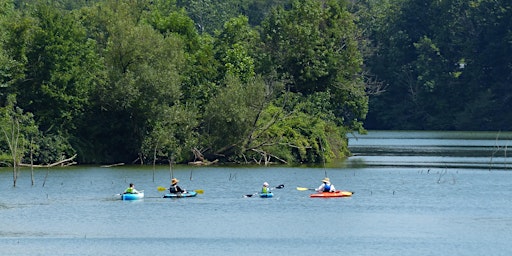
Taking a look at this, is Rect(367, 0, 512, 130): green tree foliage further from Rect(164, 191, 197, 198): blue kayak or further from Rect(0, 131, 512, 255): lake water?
Rect(164, 191, 197, 198): blue kayak

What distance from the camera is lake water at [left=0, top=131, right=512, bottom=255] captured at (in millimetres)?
45375

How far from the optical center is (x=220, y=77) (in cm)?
9006

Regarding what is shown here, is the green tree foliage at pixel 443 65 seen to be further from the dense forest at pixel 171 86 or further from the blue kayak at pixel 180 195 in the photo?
the blue kayak at pixel 180 195

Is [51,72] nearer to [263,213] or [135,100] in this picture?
[135,100]

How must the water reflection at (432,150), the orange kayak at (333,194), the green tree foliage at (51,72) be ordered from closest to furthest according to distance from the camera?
the orange kayak at (333,194) < the green tree foliage at (51,72) < the water reflection at (432,150)

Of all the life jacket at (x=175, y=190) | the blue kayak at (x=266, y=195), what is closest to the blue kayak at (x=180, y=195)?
the life jacket at (x=175, y=190)

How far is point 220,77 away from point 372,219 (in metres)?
38.4

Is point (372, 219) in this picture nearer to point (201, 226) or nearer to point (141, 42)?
point (201, 226)

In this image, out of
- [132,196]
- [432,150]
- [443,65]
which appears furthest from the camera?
[443,65]

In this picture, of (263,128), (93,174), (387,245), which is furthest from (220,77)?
(387,245)

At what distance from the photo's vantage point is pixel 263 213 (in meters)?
55.8

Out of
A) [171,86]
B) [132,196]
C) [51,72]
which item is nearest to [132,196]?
[132,196]

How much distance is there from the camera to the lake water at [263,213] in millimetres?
45375

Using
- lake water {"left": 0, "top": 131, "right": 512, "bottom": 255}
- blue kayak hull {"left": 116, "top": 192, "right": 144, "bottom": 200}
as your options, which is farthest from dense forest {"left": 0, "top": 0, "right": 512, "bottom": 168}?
blue kayak hull {"left": 116, "top": 192, "right": 144, "bottom": 200}
